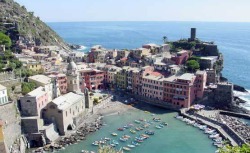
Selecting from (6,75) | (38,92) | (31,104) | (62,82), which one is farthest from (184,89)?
(6,75)

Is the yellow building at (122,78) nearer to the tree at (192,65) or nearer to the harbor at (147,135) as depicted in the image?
the harbor at (147,135)

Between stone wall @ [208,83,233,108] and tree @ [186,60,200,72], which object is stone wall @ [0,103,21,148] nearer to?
stone wall @ [208,83,233,108]

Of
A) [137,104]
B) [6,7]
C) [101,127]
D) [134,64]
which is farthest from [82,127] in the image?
[6,7]

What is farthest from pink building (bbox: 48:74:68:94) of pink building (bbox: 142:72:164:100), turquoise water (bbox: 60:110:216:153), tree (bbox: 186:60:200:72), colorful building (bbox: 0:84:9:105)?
tree (bbox: 186:60:200:72)

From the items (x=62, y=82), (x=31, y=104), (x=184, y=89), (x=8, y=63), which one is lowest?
(x=184, y=89)

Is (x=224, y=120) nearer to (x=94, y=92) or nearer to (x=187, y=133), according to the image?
(x=187, y=133)

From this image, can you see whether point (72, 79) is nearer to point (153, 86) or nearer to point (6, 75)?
point (6, 75)
